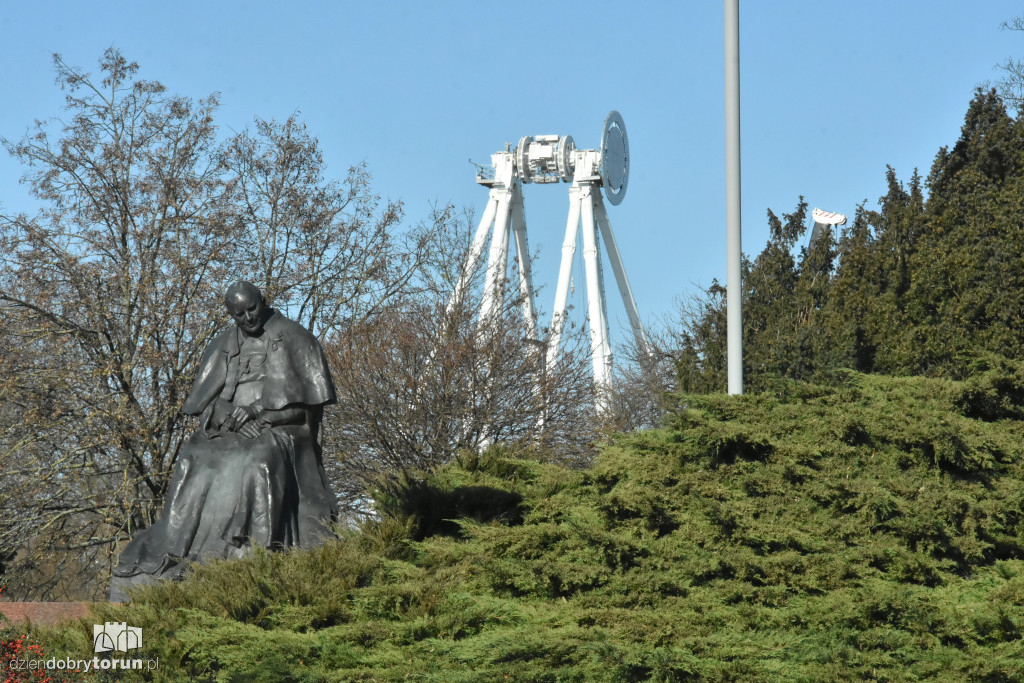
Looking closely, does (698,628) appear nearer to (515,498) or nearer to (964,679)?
(964,679)

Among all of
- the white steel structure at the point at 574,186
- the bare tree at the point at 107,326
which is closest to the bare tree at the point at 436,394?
the bare tree at the point at 107,326

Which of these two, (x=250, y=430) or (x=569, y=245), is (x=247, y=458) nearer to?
(x=250, y=430)

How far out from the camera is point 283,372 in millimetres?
7863

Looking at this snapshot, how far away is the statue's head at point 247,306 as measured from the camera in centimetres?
796

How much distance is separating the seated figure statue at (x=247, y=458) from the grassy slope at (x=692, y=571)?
3.08 feet

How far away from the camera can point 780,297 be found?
17.9m

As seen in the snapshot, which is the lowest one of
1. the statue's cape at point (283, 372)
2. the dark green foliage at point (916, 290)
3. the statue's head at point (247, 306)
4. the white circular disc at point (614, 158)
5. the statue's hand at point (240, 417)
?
the statue's hand at point (240, 417)

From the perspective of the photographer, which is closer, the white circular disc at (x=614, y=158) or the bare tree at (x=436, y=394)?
the bare tree at (x=436, y=394)

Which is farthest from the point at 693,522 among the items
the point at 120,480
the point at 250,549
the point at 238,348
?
the point at 120,480

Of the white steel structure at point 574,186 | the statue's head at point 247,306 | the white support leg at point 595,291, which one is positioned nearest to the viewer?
the statue's head at point 247,306

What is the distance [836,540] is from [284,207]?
14.5 metres

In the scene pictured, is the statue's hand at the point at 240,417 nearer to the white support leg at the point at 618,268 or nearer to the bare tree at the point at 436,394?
the bare tree at the point at 436,394

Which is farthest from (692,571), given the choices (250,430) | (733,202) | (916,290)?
(916,290)

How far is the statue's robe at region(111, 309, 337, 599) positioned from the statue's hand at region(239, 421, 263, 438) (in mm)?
38
